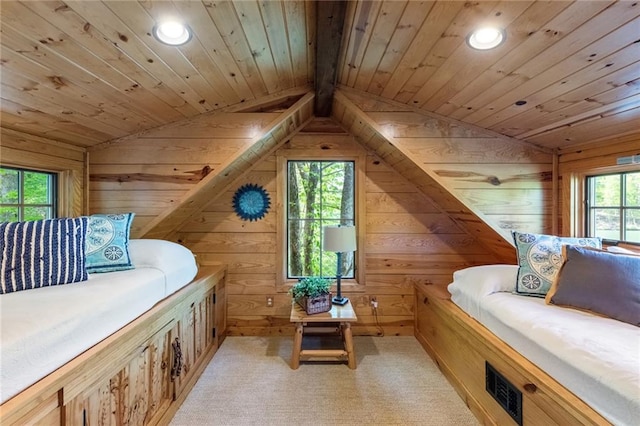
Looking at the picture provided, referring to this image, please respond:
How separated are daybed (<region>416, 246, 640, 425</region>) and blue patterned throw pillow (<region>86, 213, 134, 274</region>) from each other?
2306 millimetres

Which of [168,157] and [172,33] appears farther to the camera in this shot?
[168,157]

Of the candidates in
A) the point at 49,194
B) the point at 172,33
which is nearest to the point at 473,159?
the point at 172,33

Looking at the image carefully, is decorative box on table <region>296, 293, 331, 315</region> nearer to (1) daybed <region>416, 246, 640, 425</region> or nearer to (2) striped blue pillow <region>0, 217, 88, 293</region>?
(1) daybed <region>416, 246, 640, 425</region>

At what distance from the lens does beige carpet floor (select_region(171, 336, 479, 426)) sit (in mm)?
1845

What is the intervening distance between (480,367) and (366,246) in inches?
58.5

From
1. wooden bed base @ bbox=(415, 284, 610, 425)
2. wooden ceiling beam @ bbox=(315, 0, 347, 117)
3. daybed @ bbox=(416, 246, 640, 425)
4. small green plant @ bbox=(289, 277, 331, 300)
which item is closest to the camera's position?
daybed @ bbox=(416, 246, 640, 425)

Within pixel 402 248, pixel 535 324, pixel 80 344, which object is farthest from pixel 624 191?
pixel 80 344

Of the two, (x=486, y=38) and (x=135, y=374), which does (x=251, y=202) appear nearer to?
(x=135, y=374)

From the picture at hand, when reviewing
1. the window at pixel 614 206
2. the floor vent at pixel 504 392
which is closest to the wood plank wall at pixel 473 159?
the window at pixel 614 206

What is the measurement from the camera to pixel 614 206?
2156 mm

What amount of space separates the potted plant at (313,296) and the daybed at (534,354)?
3.15 feet

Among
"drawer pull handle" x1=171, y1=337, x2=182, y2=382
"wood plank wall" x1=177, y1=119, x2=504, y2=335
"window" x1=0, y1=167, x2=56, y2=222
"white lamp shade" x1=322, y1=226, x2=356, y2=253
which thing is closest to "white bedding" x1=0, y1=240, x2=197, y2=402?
"drawer pull handle" x1=171, y1=337, x2=182, y2=382

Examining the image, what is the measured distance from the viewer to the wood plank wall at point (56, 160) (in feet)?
5.86

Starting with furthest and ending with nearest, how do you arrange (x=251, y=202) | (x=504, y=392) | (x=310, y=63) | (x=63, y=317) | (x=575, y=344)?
A: (x=251, y=202) → (x=310, y=63) → (x=504, y=392) → (x=575, y=344) → (x=63, y=317)
